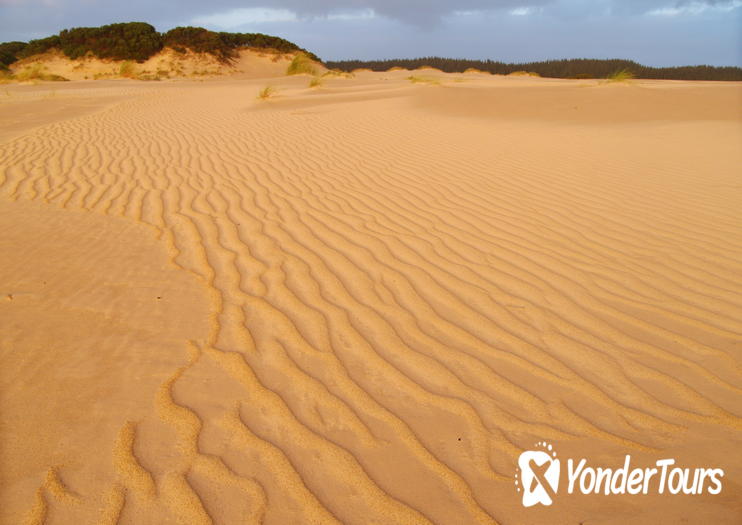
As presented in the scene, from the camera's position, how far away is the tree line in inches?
1259

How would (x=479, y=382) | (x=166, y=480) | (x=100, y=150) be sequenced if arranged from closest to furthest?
(x=166, y=480), (x=479, y=382), (x=100, y=150)

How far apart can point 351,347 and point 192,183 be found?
413 centimetres

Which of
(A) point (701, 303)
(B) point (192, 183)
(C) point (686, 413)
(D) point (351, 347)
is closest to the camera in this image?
(C) point (686, 413)

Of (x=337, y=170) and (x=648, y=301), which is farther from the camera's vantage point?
(x=337, y=170)

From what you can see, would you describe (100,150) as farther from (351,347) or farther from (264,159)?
(351,347)

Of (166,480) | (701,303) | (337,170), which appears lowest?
(166,480)

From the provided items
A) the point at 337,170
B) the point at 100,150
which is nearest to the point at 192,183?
the point at 337,170

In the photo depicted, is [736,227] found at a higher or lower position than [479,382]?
higher

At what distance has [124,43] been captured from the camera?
32.1 m

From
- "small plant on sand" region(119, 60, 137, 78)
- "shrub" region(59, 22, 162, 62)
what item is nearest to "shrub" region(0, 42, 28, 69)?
"shrub" region(59, 22, 162, 62)

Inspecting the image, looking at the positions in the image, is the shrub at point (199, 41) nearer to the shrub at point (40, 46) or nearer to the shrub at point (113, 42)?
the shrub at point (113, 42)

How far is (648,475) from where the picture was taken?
1958 mm

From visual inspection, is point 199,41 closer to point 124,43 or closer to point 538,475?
point 124,43

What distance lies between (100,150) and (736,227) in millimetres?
8556
